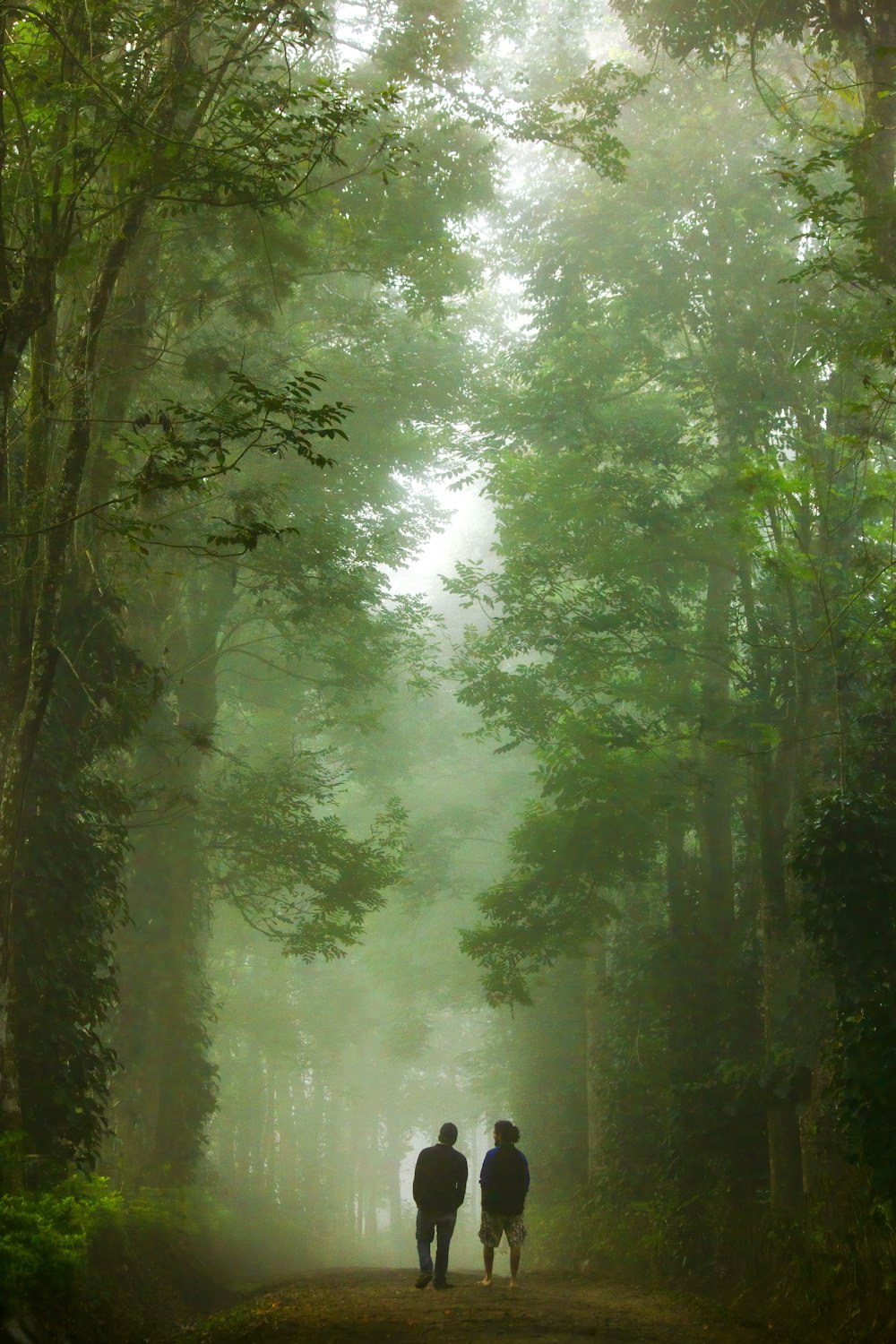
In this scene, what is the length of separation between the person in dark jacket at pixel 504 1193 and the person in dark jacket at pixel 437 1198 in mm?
286

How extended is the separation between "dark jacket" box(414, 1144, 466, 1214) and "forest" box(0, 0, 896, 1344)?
3.56ft

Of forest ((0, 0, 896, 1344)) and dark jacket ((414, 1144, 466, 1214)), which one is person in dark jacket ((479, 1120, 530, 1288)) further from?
forest ((0, 0, 896, 1344))

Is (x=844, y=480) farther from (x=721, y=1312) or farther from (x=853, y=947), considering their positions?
(x=721, y=1312)

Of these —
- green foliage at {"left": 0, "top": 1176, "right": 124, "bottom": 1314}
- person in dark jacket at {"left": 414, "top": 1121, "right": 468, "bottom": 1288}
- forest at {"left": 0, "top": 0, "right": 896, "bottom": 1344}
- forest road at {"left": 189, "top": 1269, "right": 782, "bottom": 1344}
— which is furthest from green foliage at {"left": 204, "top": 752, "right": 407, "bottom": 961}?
green foliage at {"left": 0, "top": 1176, "right": 124, "bottom": 1314}

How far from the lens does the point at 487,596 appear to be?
1780 centimetres

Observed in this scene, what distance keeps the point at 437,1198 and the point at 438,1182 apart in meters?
0.14

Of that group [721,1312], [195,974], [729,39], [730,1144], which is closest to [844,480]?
[729,39]

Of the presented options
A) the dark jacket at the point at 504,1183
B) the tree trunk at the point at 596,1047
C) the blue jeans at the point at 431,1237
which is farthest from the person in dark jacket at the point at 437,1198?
the tree trunk at the point at 596,1047

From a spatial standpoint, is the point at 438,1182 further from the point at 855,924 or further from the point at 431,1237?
the point at 855,924

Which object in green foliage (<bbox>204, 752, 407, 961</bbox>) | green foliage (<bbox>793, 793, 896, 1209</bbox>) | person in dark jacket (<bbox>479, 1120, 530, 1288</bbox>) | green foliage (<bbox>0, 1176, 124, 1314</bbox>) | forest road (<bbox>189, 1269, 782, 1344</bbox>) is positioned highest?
green foliage (<bbox>204, 752, 407, 961</bbox>)

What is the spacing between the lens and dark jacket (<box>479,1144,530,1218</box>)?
34.0 feet

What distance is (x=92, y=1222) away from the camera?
7695 millimetres

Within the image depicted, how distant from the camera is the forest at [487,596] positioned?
27.1ft

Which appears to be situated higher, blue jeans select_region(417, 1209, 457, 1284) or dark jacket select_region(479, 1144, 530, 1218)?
dark jacket select_region(479, 1144, 530, 1218)
